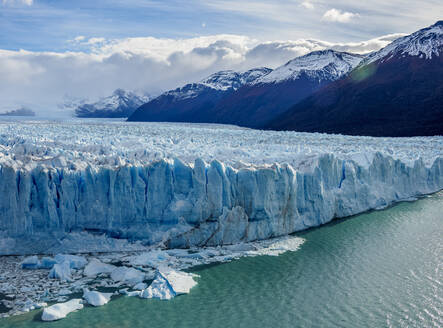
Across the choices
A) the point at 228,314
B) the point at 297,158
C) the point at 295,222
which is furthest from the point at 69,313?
the point at 297,158

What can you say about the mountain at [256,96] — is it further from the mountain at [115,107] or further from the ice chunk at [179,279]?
the ice chunk at [179,279]

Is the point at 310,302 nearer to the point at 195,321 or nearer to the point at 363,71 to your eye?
the point at 195,321

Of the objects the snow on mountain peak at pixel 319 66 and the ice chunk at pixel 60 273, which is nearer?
the ice chunk at pixel 60 273

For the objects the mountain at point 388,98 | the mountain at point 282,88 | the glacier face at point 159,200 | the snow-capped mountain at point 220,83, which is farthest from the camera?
the snow-capped mountain at point 220,83

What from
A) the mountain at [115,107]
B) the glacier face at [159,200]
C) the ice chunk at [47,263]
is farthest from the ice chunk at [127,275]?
the mountain at [115,107]

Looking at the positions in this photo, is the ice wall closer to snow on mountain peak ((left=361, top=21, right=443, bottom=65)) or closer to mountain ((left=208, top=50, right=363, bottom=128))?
snow on mountain peak ((left=361, top=21, right=443, bottom=65))

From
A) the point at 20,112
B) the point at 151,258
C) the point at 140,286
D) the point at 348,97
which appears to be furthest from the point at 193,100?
the point at 140,286
